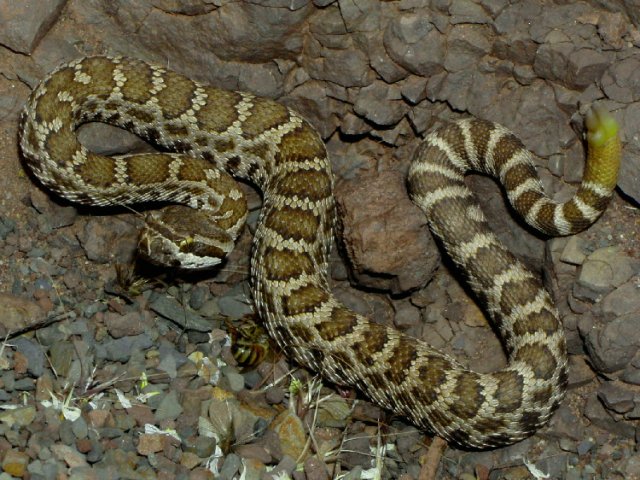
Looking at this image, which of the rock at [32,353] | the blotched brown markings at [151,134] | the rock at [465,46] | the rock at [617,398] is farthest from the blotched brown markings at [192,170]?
the rock at [617,398]

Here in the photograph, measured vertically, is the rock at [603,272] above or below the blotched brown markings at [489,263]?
above

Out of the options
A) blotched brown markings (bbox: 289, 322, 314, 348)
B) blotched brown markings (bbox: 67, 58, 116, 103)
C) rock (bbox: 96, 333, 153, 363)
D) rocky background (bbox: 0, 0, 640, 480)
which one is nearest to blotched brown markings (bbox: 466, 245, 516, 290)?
rocky background (bbox: 0, 0, 640, 480)

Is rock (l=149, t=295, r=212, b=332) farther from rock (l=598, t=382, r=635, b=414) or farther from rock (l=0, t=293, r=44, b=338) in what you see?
rock (l=598, t=382, r=635, b=414)

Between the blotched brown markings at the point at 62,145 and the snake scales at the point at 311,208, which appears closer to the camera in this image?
the snake scales at the point at 311,208

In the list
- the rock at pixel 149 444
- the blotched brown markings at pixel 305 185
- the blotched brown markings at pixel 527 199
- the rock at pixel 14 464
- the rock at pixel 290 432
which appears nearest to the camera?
the rock at pixel 14 464

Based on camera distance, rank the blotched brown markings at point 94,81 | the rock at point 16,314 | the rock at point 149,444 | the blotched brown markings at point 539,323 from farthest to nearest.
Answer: the blotched brown markings at point 94,81 → the blotched brown markings at point 539,323 → the rock at point 16,314 → the rock at point 149,444

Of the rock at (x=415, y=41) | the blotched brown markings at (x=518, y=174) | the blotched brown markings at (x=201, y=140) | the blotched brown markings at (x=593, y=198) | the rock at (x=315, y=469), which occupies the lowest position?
the rock at (x=315, y=469)

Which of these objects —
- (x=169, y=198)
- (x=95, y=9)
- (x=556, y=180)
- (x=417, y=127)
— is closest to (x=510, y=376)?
(x=556, y=180)

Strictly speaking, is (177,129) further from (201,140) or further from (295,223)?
(295,223)

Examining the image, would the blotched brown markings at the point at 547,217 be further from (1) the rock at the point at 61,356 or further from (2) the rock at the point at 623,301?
(1) the rock at the point at 61,356
